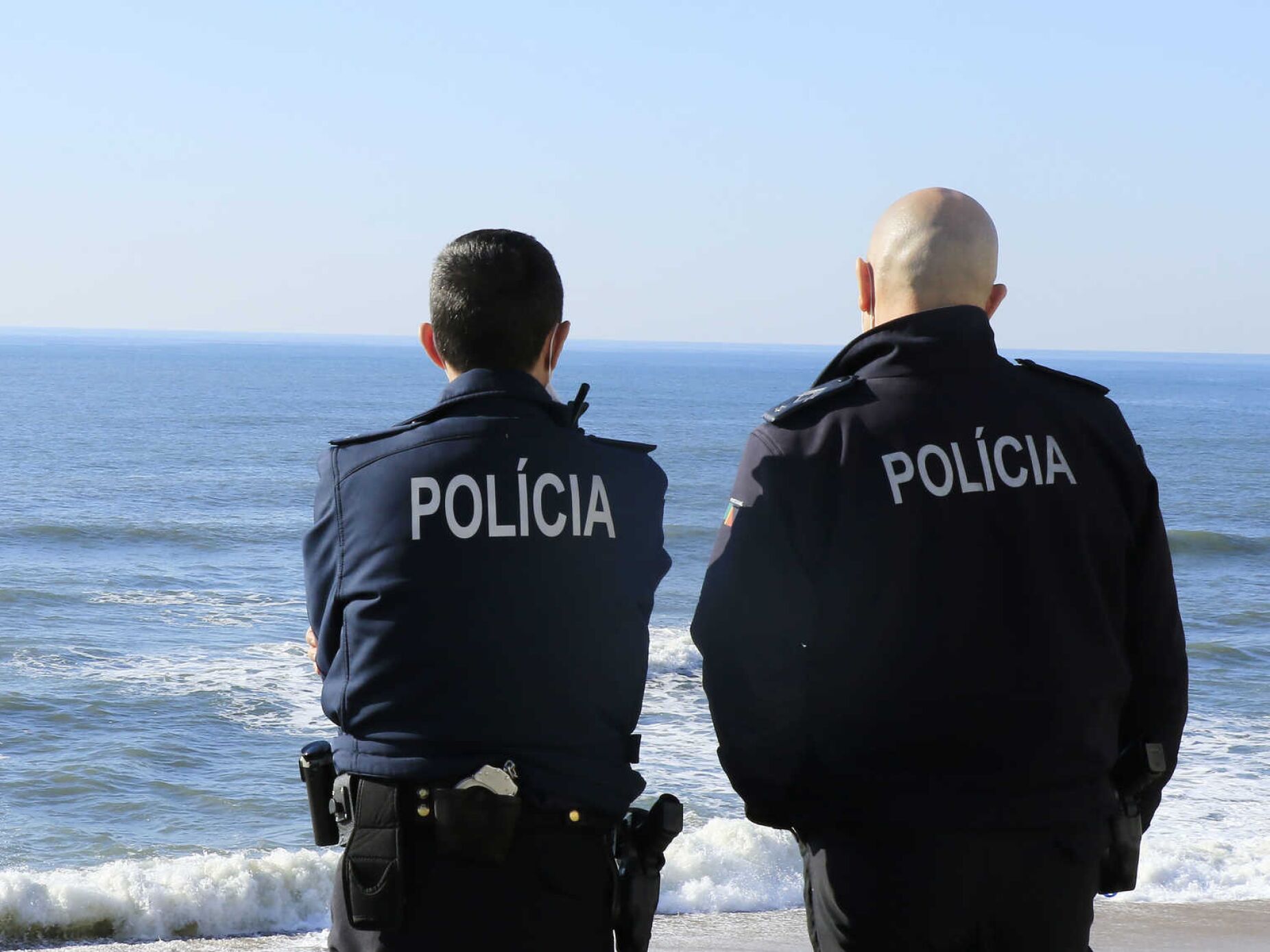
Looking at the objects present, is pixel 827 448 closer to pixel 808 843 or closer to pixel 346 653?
pixel 808 843

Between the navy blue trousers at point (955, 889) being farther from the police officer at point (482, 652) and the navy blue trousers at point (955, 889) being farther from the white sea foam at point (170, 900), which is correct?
the white sea foam at point (170, 900)

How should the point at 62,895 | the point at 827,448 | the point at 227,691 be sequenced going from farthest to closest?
the point at 227,691 → the point at 62,895 → the point at 827,448

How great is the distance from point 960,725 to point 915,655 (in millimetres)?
133

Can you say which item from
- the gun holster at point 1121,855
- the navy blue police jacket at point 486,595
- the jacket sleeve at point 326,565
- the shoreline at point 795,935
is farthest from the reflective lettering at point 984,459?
the shoreline at point 795,935

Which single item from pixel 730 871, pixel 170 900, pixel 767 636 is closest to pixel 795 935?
pixel 730 871

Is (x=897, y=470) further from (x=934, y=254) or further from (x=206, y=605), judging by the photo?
(x=206, y=605)

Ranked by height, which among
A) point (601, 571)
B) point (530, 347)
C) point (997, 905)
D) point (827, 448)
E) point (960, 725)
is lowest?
point (997, 905)

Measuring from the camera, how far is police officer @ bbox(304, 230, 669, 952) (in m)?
2.03

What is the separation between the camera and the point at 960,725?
212 centimetres

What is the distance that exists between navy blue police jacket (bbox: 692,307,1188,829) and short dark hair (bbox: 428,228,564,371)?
1.47 feet

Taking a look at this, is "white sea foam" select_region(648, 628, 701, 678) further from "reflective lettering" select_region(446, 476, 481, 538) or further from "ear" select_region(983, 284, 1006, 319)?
"reflective lettering" select_region(446, 476, 481, 538)

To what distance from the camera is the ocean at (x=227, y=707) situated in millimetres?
5984

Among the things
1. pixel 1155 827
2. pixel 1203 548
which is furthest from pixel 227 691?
pixel 1203 548

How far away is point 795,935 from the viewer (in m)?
5.18
